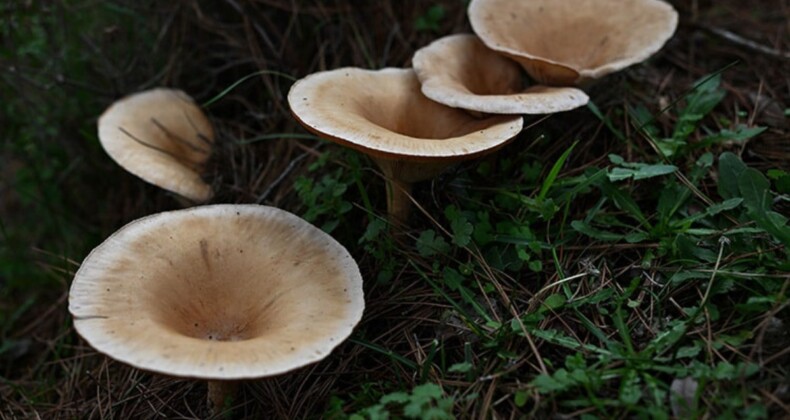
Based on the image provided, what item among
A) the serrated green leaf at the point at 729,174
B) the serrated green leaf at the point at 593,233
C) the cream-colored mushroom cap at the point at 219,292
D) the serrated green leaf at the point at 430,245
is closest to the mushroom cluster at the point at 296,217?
the cream-colored mushroom cap at the point at 219,292

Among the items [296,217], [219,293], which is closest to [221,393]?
[219,293]

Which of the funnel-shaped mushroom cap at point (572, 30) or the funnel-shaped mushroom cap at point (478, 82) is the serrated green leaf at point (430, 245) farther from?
the funnel-shaped mushroom cap at point (572, 30)

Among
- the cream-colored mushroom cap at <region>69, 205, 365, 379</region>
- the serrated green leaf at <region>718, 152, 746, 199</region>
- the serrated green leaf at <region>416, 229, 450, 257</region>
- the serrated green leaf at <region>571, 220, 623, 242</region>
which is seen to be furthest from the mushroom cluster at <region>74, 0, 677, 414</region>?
the serrated green leaf at <region>718, 152, 746, 199</region>

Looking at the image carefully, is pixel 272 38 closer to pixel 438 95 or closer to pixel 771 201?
pixel 438 95

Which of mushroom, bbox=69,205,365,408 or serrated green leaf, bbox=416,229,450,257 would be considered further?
serrated green leaf, bbox=416,229,450,257

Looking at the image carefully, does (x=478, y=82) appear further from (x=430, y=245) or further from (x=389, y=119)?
(x=430, y=245)

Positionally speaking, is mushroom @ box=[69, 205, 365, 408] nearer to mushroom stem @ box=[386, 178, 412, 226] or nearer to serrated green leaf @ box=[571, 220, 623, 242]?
mushroom stem @ box=[386, 178, 412, 226]

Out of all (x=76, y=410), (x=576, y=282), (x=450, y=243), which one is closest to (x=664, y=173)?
(x=576, y=282)
